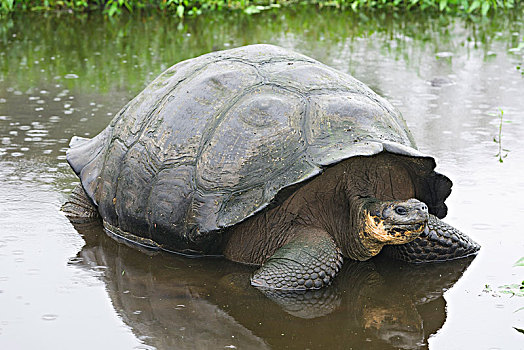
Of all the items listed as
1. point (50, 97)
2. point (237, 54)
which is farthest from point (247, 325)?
point (50, 97)

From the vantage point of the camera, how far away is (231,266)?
161 inches

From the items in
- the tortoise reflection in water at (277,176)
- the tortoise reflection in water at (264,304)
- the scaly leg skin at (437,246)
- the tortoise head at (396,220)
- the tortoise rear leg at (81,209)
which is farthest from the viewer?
the tortoise rear leg at (81,209)

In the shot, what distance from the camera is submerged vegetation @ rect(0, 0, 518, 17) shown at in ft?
45.1

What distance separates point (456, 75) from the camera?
29.2 feet

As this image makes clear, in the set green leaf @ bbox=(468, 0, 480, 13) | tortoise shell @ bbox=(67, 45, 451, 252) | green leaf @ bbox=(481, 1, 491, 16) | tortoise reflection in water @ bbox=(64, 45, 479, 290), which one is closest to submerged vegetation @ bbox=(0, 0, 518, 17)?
green leaf @ bbox=(468, 0, 480, 13)

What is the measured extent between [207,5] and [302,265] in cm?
1131

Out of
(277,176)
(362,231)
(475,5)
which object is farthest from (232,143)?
(475,5)

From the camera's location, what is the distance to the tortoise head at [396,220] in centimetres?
367

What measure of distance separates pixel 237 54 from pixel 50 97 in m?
3.83

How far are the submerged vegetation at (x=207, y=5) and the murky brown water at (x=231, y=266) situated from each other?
4669mm

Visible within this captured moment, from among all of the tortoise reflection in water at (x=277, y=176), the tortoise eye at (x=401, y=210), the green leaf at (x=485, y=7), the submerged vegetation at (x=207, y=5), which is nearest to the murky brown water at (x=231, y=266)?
the tortoise reflection in water at (x=277, y=176)

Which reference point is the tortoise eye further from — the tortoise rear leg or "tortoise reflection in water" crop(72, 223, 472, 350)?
the tortoise rear leg

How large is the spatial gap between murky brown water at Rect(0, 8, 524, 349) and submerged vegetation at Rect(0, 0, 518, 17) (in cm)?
467

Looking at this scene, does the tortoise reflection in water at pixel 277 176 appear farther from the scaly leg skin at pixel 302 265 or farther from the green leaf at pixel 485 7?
the green leaf at pixel 485 7
